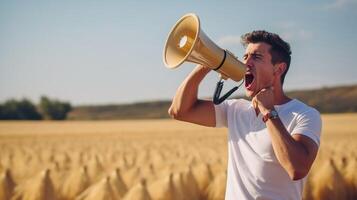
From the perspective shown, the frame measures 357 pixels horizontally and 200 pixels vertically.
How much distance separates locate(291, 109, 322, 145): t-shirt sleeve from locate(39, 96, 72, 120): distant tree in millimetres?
88125

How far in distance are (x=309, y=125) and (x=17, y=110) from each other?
3318 inches

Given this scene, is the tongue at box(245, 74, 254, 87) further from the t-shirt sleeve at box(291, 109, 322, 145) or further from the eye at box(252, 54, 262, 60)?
the t-shirt sleeve at box(291, 109, 322, 145)

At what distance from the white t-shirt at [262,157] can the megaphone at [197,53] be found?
287 mm

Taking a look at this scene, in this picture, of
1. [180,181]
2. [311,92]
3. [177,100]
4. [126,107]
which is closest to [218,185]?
[180,181]

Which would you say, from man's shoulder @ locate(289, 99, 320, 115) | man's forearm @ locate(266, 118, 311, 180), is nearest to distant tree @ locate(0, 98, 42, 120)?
man's shoulder @ locate(289, 99, 320, 115)

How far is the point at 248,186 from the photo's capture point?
3.15 meters

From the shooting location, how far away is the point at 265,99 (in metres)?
3.06

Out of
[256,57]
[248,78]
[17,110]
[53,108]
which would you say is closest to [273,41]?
[256,57]

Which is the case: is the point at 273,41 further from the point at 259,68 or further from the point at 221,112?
the point at 221,112

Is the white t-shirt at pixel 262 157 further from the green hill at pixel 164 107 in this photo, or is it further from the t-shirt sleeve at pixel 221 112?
the green hill at pixel 164 107

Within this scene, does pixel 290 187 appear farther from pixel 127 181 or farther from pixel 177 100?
pixel 127 181

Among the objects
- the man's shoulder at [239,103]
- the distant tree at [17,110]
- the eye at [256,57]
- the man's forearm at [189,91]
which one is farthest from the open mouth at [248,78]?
the distant tree at [17,110]

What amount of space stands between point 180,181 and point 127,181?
133 cm

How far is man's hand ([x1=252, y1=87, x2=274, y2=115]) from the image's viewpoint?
3018 millimetres
